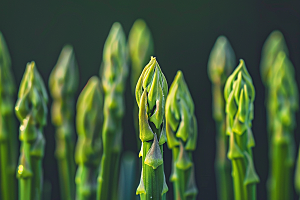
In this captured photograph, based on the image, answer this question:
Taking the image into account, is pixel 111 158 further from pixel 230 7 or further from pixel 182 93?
pixel 230 7

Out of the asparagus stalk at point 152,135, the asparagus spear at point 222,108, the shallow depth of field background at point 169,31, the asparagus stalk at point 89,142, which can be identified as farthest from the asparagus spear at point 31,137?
the shallow depth of field background at point 169,31

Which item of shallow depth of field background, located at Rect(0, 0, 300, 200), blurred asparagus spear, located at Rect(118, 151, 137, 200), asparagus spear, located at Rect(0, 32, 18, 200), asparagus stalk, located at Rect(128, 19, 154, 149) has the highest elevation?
shallow depth of field background, located at Rect(0, 0, 300, 200)

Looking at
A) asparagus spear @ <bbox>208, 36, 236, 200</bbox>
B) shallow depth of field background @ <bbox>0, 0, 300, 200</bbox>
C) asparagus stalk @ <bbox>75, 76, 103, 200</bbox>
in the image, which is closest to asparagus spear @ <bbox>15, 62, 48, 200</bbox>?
asparagus stalk @ <bbox>75, 76, 103, 200</bbox>

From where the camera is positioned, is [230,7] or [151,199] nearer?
[151,199]

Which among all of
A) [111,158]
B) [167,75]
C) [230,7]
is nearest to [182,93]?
[111,158]

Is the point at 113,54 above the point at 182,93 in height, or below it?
above

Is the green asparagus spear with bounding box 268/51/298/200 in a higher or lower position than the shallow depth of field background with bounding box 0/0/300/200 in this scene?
lower

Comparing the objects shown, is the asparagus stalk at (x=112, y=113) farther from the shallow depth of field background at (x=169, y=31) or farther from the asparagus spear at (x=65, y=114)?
the shallow depth of field background at (x=169, y=31)

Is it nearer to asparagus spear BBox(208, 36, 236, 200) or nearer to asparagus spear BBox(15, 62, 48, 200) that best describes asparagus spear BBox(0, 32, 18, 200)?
asparagus spear BBox(15, 62, 48, 200)
